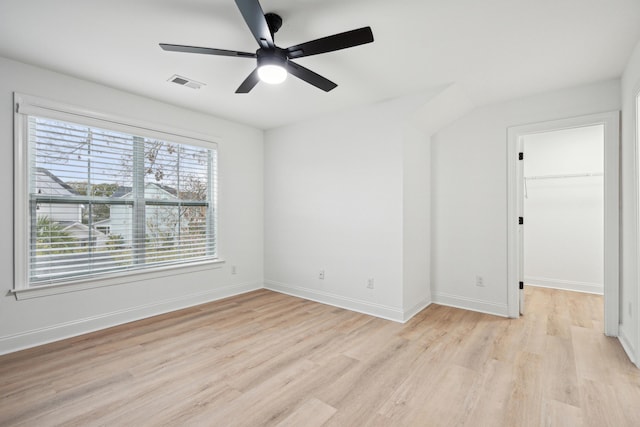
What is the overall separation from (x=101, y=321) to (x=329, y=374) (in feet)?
8.02

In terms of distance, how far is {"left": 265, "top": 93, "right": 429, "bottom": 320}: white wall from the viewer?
11.2 ft

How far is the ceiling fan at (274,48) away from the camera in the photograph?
171cm

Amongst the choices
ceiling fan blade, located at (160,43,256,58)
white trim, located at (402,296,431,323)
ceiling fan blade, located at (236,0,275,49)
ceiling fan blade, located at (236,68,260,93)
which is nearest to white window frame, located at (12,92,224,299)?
ceiling fan blade, located at (236,68,260,93)

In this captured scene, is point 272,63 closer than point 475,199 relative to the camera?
Yes

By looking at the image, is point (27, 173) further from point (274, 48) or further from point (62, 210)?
point (274, 48)

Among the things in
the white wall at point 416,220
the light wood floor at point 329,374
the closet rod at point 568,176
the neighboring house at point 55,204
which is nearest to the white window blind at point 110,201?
the neighboring house at point 55,204

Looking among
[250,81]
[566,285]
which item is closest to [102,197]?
[250,81]

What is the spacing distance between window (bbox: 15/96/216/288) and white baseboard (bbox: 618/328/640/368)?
4.34 m

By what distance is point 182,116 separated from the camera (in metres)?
3.77

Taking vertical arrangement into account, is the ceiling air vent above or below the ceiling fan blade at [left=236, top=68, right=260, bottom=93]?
above

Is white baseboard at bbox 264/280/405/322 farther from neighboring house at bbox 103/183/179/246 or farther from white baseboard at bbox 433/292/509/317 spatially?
neighboring house at bbox 103/183/179/246

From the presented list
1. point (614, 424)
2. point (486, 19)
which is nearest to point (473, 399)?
point (614, 424)

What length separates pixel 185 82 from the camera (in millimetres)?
3010

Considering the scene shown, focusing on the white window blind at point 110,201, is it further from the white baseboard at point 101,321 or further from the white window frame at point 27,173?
the white baseboard at point 101,321
